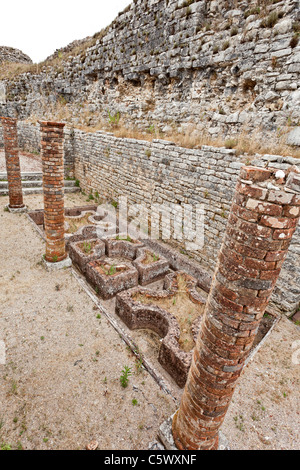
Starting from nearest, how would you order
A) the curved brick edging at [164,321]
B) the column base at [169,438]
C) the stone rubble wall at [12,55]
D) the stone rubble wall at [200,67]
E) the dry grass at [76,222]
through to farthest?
the column base at [169,438], the curved brick edging at [164,321], the stone rubble wall at [200,67], the dry grass at [76,222], the stone rubble wall at [12,55]

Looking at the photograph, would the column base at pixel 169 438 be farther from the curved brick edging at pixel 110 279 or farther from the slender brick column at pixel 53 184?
the slender brick column at pixel 53 184

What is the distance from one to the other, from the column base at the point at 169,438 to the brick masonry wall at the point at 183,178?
3156 mm

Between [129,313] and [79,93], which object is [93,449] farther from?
[79,93]

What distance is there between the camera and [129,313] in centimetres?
458

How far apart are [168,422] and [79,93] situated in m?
15.7

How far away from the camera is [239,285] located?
5.82 ft

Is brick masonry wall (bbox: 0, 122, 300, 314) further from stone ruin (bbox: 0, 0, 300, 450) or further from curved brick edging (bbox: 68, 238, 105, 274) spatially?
curved brick edging (bbox: 68, 238, 105, 274)

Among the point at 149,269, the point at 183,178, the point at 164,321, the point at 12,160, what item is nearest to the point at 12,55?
the point at 12,160

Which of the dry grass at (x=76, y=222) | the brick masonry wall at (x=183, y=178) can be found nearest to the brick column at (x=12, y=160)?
the dry grass at (x=76, y=222)

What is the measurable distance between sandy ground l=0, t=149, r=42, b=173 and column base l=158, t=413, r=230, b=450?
12.8 metres

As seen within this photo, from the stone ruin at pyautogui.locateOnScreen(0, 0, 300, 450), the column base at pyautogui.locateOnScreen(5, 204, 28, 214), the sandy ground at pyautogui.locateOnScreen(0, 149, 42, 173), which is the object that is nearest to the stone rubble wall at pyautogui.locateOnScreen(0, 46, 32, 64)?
the sandy ground at pyautogui.locateOnScreen(0, 149, 42, 173)

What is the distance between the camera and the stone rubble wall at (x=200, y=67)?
5.69 meters

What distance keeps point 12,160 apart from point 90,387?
7.55m

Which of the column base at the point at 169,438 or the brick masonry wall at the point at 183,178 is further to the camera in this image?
the brick masonry wall at the point at 183,178
